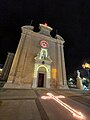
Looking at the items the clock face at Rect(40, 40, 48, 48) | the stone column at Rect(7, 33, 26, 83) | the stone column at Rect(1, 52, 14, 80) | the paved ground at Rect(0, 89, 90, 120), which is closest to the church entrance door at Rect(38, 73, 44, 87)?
the stone column at Rect(7, 33, 26, 83)

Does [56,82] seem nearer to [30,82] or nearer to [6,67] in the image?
[30,82]

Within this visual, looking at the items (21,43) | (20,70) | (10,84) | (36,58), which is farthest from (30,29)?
(10,84)

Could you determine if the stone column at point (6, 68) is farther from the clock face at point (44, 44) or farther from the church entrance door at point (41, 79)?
the clock face at point (44, 44)

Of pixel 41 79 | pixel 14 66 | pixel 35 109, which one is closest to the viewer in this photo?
pixel 35 109

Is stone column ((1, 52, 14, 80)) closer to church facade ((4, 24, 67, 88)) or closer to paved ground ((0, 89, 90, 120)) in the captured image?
church facade ((4, 24, 67, 88))

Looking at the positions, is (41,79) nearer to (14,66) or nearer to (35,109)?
(14,66)

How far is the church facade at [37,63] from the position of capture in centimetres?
1407

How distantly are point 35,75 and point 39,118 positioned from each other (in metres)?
12.7

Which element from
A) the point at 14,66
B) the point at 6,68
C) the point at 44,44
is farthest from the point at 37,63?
the point at 6,68

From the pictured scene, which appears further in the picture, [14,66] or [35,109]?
[14,66]

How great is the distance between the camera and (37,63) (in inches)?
627

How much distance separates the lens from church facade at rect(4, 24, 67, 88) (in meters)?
14.1

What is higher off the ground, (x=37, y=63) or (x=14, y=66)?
(x=37, y=63)

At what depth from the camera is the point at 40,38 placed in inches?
728
